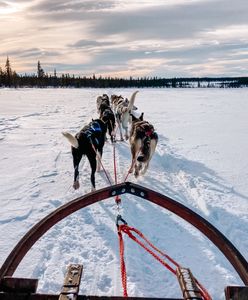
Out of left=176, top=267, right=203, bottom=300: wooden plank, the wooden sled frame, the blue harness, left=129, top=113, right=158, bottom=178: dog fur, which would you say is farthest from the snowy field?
left=176, top=267, right=203, bottom=300: wooden plank

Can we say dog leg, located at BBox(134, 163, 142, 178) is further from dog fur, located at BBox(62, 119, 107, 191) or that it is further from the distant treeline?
the distant treeline

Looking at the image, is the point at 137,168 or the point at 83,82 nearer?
the point at 137,168

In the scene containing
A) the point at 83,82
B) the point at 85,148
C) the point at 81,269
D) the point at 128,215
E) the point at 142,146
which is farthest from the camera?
the point at 83,82

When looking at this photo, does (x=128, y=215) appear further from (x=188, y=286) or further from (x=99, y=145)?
(x=188, y=286)

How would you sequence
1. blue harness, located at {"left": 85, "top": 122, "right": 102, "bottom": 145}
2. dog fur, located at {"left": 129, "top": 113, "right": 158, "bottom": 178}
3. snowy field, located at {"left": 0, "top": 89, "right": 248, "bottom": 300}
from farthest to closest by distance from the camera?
dog fur, located at {"left": 129, "top": 113, "right": 158, "bottom": 178} < blue harness, located at {"left": 85, "top": 122, "right": 102, "bottom": 145} < snowy field, located at {"left": 0, "top": 89, "right": 248, "bottom": 300}

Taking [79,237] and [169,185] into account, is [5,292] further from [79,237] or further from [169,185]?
[169,185]

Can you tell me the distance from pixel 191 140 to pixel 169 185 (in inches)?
185

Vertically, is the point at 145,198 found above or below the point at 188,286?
above

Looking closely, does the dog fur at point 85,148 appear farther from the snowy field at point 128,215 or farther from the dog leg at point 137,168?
the dog leg at point 137,168

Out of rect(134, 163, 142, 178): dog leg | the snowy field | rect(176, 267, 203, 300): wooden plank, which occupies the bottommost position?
the snowy field

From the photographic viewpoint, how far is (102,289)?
2.80m

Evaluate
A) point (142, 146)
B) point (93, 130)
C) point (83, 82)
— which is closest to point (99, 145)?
point (93, 130)

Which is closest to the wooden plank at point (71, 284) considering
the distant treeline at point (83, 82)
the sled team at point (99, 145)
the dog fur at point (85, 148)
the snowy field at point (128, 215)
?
the snowy field at point (128, 215)

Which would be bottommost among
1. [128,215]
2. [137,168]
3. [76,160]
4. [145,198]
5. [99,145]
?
[128,215]
